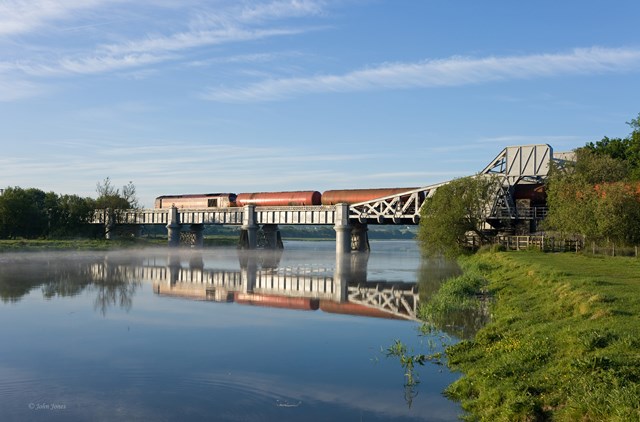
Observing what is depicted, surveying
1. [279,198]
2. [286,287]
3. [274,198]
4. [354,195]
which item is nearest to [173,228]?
[274,198]

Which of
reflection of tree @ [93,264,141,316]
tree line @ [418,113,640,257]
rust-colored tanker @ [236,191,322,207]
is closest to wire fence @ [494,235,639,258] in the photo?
tree line @ [418,113,640,257]

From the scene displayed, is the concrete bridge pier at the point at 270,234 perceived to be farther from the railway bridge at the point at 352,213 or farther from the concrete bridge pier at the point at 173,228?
the concrete bridge pier at the point at 173,228

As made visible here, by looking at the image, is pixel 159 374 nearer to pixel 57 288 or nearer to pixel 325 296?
pixel 325 296

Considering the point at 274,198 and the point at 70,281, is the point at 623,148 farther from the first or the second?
the point at 70,281

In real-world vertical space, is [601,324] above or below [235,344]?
above

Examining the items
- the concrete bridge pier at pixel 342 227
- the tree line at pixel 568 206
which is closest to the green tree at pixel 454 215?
the tree line at pixel 568 206

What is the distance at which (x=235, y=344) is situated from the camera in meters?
24.0

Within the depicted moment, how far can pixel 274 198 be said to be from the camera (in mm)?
110625

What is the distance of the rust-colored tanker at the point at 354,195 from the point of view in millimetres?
95812

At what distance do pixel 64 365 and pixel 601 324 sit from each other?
16998 mm

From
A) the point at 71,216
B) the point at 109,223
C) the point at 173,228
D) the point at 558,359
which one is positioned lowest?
the point at 558,359

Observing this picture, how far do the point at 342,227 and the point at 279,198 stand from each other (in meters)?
17.5

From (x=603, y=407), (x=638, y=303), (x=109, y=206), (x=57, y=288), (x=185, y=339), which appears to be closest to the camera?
(x=603, y=407)

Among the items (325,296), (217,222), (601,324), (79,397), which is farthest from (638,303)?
(217,222)
